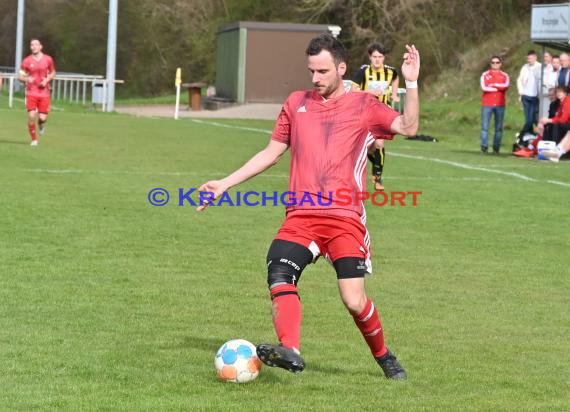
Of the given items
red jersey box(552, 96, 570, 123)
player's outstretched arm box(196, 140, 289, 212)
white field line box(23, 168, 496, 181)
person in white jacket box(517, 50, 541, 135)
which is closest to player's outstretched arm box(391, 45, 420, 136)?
player's outstretched arm box(196, 140, 289, 212)

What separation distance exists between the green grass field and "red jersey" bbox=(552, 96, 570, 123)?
4.49 m

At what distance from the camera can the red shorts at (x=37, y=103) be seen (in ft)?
82.2

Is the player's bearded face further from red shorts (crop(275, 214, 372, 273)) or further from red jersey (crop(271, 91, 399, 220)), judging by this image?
red shorts (crop(275, 214, 372, 273))

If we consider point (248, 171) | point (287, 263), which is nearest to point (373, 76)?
point (248, 171)

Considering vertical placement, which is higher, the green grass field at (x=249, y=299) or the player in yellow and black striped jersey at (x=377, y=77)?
the player in yellow and black striped jersey at (x=377, y=77)

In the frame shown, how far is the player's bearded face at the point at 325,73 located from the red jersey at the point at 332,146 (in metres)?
0.10

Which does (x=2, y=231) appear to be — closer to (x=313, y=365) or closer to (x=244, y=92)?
(x=313, y=365)

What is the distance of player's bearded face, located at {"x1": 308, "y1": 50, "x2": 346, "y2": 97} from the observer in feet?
22.0

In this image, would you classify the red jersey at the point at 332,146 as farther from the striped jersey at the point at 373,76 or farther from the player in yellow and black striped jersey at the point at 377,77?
the striped jersey at the point at 373,76

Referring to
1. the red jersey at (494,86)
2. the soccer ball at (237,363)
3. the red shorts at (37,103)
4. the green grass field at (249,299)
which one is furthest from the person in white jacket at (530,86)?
the soccer ball at (237,363)

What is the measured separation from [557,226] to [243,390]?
28.2 feet

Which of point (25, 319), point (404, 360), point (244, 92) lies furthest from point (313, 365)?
point (244, 92)

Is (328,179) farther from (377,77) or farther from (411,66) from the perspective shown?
(377,77)

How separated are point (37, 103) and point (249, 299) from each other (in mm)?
16813
